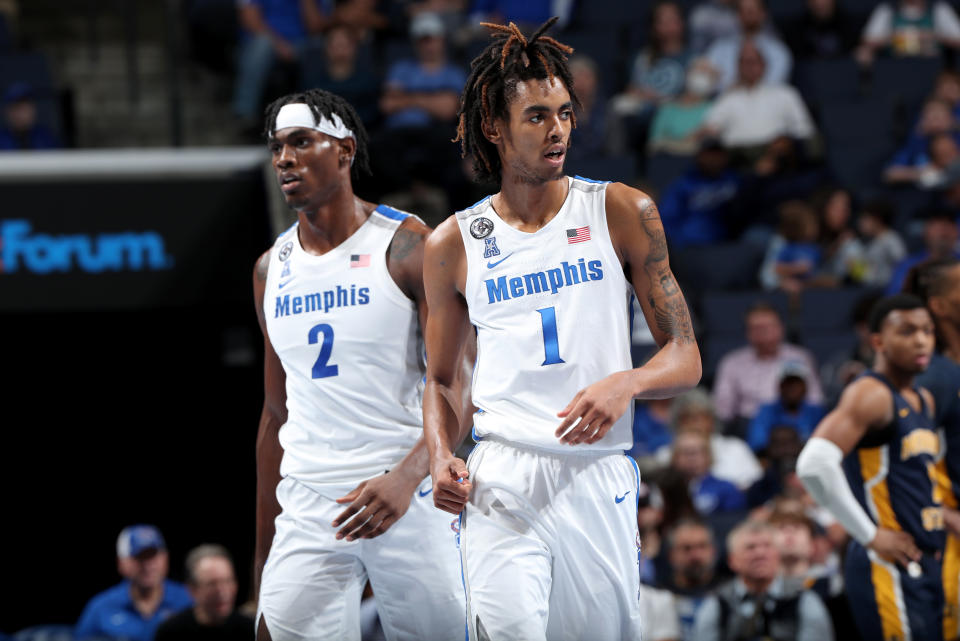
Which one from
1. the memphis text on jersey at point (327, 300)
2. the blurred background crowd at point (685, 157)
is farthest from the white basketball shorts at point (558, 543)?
the blurred background crowd at point (685, 157)

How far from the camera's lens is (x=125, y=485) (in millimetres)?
9547

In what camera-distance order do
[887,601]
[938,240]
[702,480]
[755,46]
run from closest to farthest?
Answer: [887,601] → [702,480] → [938,240] → [755,46]

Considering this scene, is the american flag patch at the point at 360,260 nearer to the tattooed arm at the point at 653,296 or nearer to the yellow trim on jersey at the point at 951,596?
the tattooed arm at the point at 653,296

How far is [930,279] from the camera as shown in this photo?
5809mm

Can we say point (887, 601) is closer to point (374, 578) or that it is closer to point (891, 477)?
point (891, 477)

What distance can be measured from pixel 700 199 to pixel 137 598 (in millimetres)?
5446

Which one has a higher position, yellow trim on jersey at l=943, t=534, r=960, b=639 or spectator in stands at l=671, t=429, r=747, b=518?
spectator in stands at l=671, t=429, r=747, b=518

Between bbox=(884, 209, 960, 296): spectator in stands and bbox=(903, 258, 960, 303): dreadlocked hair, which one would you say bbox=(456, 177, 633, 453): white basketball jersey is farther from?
bbox=(884, 209, 960, 296): spectator in stands

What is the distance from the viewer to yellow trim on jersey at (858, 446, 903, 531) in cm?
541

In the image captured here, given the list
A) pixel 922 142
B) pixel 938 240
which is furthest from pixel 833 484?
pixel 922 142

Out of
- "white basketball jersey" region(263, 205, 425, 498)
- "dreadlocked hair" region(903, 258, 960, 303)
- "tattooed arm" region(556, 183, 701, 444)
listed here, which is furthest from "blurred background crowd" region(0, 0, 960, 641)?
"tattooed arm" region(556, 183, 701, 444)

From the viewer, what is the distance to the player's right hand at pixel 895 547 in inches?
209

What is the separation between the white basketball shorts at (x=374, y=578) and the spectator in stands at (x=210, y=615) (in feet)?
8.81

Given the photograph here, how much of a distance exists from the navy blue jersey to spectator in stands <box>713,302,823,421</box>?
3.87 m
